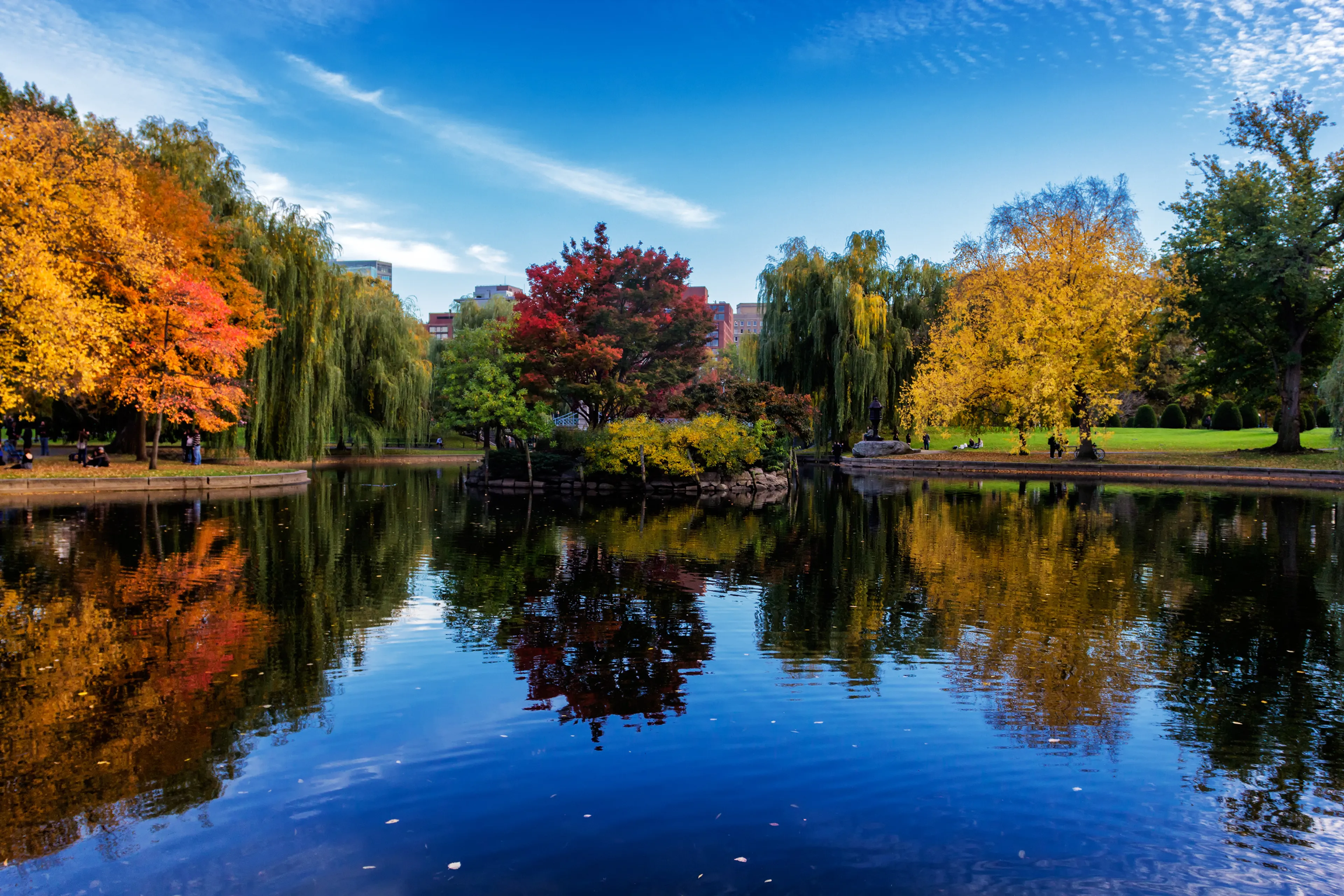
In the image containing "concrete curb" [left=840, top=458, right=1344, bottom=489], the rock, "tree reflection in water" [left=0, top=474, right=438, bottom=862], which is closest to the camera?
"tree reflection in water" [left=0, top=474, right=438, bottom=862]

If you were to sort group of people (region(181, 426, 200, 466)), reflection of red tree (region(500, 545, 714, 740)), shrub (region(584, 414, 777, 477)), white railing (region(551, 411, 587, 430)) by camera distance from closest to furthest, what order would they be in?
reflection of red tree (region(500, 545, 714, 740)) < shrub (region(584, 414, 777, 477)) < group of people (region(181, 426, 200, 466)) < white railing (region(551, 411, 587, 430))

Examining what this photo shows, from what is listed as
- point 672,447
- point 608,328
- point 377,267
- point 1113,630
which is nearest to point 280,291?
point 608,328

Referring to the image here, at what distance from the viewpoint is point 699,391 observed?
33.5 m

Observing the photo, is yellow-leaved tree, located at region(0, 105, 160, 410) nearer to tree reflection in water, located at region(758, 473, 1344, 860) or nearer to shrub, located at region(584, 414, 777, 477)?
shrub, located at region(584, 414, 777, 477)

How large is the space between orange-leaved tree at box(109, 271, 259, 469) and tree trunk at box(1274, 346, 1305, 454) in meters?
40.8

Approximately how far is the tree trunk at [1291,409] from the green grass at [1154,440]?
1.38 metres

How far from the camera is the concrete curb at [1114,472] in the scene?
3077cm

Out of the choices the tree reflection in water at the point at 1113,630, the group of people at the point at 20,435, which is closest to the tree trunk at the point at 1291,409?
the tree reflection in water at the point at 1113,630

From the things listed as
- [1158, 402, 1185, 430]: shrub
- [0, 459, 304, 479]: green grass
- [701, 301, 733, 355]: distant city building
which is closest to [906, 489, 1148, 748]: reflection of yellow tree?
[0, 459, 304, 479]: green grass

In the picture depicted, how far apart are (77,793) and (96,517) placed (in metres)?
15.7

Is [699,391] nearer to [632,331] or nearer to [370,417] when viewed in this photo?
[632,331]

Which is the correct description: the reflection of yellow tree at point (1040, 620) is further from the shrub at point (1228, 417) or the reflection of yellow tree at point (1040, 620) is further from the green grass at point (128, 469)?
the shrub at point (1228, 417)

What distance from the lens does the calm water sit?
427 centimetres

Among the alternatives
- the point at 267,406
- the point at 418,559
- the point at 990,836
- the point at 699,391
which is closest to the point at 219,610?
the point at 418,559
